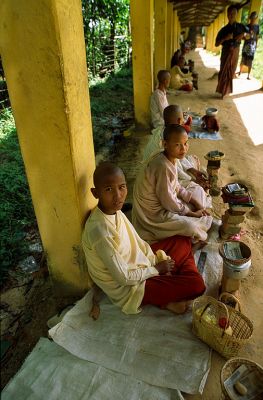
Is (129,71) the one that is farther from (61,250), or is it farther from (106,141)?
(61,250)

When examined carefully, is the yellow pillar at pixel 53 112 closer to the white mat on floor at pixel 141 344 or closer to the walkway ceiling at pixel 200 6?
the white mat on floor at pixel 141 344

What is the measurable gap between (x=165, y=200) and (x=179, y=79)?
8300 mm

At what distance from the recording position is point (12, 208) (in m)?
3.95

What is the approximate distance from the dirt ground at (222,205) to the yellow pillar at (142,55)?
0.51m

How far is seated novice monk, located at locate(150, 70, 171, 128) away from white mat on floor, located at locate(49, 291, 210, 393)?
3905 mm

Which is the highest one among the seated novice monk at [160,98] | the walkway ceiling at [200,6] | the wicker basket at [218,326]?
the walkway ceiling at [200,6]

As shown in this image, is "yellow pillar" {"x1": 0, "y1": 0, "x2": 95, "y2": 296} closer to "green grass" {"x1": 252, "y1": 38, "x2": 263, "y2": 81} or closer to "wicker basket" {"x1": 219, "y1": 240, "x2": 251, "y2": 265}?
"wicker basket" {"x1": 219, "y1": 240, "x2": 251, "y2": 265}

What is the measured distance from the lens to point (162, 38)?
27.8 feet

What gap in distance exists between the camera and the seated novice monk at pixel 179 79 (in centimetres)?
977

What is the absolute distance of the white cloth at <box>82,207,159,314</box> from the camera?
209 centimetres

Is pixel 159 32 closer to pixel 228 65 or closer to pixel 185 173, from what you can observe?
pixel 228 65

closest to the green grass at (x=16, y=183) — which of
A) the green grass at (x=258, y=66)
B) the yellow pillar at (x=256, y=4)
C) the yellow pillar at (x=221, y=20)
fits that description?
the green grass at (x=258, y=66)

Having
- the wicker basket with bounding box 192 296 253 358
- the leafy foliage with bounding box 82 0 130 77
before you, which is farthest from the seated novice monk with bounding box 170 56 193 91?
the wicker basket with bounding box 192 296 253 358

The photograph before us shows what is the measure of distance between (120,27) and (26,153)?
41.0 feet
